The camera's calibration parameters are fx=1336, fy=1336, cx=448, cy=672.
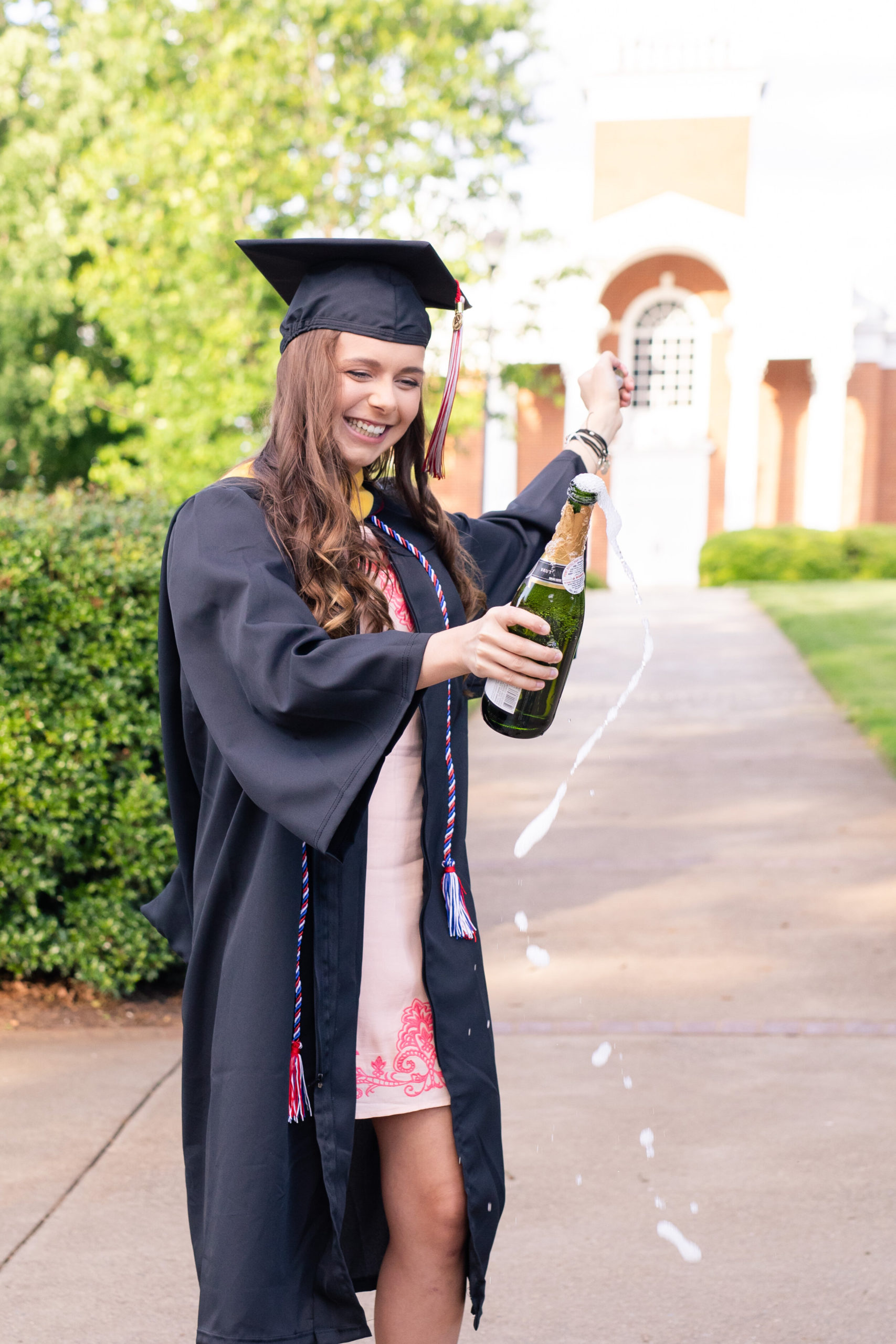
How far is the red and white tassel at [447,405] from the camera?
8.07 ft

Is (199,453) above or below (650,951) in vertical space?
above

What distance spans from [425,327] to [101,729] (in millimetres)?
2565

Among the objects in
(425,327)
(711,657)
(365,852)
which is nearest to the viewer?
(365,852)

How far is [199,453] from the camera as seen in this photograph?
497 inches

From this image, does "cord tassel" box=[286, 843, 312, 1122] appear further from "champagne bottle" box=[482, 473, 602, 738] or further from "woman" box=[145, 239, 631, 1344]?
"champagne bottle" box=[482, 473, 602, 738]

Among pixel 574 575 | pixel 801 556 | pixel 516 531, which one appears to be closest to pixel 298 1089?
pixel 574 575

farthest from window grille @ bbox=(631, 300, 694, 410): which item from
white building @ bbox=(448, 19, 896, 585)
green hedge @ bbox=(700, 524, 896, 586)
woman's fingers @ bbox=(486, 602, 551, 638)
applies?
woman's fingers @ bbox=(486, 602, 551, 638)

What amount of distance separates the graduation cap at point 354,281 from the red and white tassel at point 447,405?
106 mm

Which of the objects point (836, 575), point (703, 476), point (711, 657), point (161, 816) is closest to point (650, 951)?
point (161, 816)

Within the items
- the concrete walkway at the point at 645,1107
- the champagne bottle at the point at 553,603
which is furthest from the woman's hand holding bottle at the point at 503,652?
the concrete walkway at the point at 645,1107

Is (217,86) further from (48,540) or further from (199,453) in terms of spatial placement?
(48,540)

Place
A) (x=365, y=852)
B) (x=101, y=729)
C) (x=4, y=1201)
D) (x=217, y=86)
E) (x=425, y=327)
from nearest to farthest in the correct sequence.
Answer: (x=365, y=852) → (x=425, y=327) → (x=4, y=1201) → (x=101, y=729) → (x=217, y=86)

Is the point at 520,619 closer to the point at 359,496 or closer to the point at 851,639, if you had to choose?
the point at 359,496

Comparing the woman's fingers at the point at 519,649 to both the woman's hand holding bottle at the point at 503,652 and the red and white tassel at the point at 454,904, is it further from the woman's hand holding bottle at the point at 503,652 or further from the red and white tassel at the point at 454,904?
the red and white tassel at the point at 454,904
